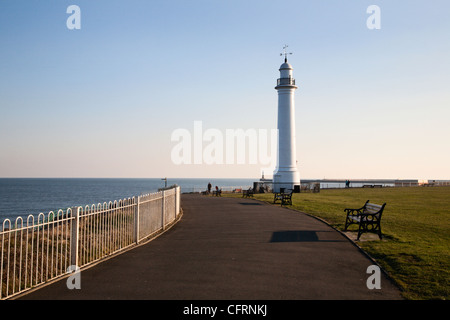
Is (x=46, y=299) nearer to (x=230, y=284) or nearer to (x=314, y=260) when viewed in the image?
(x=230, y=284)

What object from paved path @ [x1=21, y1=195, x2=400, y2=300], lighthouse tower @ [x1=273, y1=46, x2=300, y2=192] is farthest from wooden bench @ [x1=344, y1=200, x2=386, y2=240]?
lighthouse tower @ [x1=273, y1=46, x2=300, y2=192]

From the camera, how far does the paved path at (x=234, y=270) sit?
273 inches

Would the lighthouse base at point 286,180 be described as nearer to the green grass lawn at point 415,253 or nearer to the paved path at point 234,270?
the green grass lawn at point 415,253

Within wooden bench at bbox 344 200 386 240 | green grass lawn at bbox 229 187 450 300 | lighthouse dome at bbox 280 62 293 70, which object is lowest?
green grass lawn at bbox 229 187 450 300

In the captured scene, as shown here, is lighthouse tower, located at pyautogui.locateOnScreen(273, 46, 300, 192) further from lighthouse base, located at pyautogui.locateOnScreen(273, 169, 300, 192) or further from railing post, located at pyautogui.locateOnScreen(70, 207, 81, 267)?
railing post, located at pyautogui.locateOnScreen(70, 207, 81, 267)

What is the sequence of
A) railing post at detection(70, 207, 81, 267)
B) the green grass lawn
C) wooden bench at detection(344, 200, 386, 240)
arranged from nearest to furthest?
the green grass lawn → railing post at detection(70, 207, 81, 267) → wooden bench at detection(344, 200, 386, 240)

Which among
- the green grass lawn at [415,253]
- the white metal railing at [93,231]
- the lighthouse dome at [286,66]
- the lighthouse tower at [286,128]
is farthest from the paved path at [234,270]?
the lighthouse dome at [286,66]

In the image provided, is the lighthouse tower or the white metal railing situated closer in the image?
the white metal railing

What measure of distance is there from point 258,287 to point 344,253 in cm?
414

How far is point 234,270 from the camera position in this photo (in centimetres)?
854

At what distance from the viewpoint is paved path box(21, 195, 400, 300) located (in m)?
6.93

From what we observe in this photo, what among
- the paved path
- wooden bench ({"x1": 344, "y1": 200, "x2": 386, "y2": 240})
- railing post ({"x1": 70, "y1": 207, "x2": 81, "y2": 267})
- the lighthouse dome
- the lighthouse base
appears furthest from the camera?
the lighthouse dome

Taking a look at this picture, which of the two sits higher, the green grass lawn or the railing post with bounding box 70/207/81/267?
the railing post with bounding box 70/207/81/267
